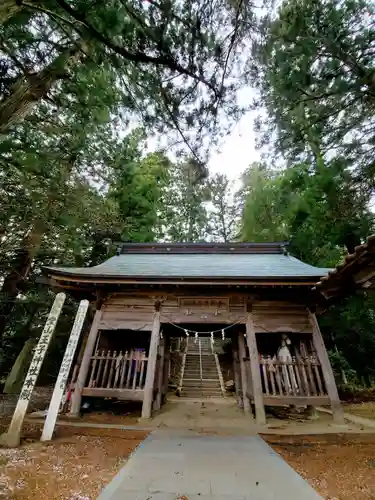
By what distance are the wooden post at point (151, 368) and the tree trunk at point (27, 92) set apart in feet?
16.2

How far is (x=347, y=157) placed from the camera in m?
6.46

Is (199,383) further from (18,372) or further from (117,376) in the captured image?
(18,372)

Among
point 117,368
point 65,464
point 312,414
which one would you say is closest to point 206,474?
point 65,464

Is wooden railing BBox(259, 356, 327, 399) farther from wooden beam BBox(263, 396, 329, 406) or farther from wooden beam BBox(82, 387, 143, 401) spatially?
wooden beam BBox(82, 387, 143, 401)

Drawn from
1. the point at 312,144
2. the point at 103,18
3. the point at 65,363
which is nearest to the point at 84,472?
the point at 65,363

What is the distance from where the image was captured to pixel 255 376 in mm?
5824

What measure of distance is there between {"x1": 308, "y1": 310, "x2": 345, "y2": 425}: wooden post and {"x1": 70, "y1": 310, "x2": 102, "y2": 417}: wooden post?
558cm

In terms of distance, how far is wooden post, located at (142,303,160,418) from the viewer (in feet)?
18.6

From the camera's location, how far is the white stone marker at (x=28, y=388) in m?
3.67

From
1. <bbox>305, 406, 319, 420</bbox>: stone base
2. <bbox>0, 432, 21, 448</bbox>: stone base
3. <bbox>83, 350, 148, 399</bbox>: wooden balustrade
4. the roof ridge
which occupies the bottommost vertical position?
<bbox>0, 432, 21, 448</bbox>: stone base

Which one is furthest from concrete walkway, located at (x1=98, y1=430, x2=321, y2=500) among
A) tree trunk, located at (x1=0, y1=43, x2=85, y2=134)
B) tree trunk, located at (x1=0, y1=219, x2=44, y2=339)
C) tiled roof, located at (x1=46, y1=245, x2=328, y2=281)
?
tree trunk, located at (x1=0, y1=219, x2=44, y2=339)

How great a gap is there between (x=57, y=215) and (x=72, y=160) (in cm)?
175

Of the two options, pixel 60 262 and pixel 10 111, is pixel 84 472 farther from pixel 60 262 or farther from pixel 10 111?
pixel 60 262

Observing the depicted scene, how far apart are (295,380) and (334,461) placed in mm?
2596
